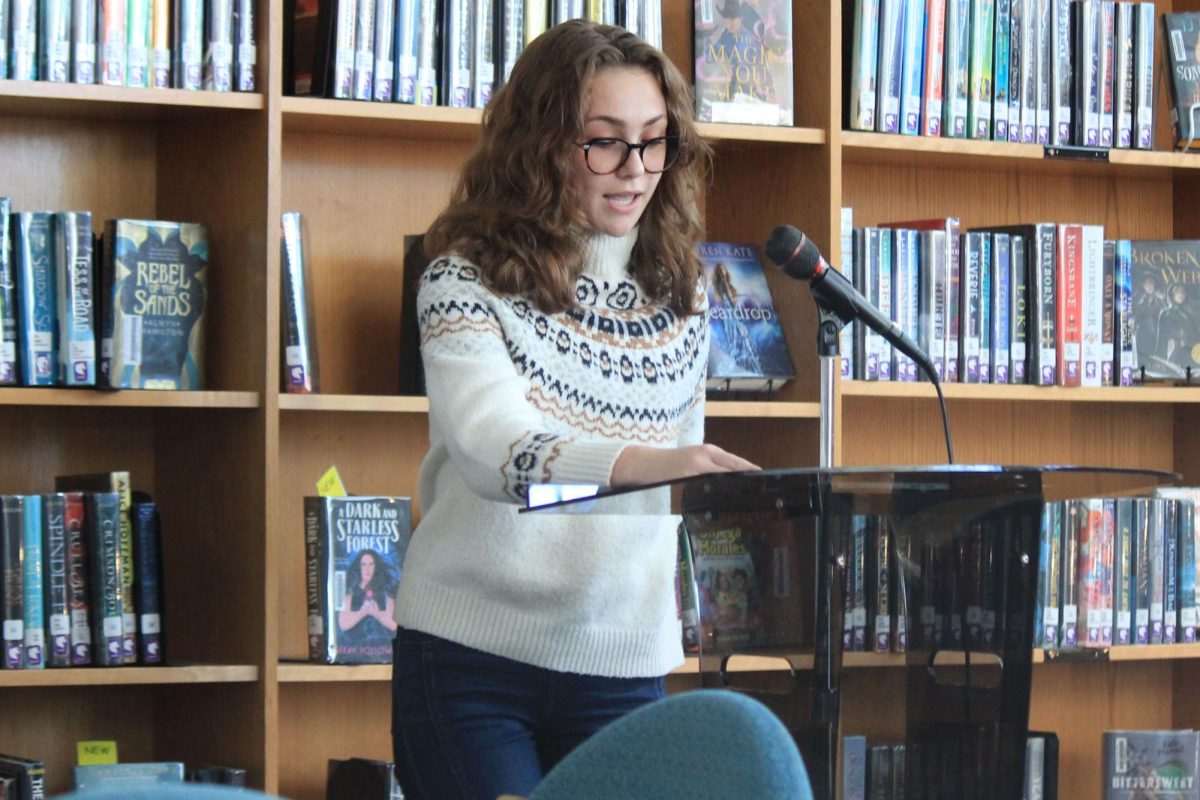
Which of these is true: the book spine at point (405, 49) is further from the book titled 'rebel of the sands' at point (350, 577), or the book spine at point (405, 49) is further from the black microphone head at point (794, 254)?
the black microphone head at point (794, 254)

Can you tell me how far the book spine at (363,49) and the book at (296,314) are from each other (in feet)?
0.66

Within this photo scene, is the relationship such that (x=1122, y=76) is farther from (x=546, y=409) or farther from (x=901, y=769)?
(x=901, y=769)

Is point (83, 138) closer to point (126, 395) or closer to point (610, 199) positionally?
point (126, 395)

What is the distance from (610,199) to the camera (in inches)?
58.6

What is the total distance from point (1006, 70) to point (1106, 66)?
7.4 inches

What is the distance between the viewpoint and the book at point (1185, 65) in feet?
8.97

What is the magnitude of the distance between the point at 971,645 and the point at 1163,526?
69.2 inches

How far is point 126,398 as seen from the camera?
7.15 ft

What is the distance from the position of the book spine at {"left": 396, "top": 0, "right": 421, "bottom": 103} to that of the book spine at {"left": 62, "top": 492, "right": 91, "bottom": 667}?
72cm

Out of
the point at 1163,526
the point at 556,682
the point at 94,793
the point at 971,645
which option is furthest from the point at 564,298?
the point at 1163,526

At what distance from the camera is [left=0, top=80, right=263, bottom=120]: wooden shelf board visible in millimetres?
2146

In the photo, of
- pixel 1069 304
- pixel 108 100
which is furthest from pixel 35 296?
pixel 1069 304

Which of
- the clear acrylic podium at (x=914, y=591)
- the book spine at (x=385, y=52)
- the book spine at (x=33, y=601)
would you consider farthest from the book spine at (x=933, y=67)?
the clear acrylic podium at (x=914, y=591)

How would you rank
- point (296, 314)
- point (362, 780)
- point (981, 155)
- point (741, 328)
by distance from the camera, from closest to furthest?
point (296, 314) → point (362, 780) → point (741, 328) → point (981, 155)
